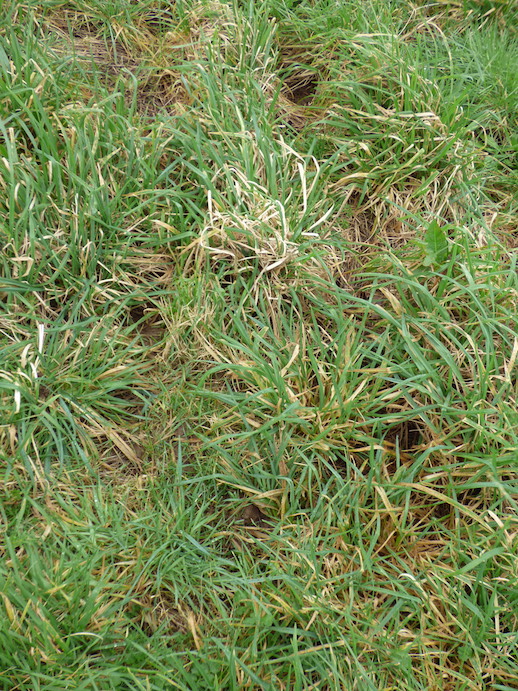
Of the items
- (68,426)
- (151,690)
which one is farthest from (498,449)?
(68,426)

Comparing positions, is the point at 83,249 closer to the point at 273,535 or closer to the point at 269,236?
the point at 269,236

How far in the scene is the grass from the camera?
1.80 metres

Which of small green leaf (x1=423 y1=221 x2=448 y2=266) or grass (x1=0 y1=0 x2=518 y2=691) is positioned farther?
small green leaf (x1=423 y1=221 x2=448 y2=266)

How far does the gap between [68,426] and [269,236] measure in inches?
37.8

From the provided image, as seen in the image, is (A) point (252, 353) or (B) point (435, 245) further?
(B) point (435, 245)

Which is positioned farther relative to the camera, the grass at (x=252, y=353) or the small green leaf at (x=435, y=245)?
the small green leaf at (x=435, y=245)

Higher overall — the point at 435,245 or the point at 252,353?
the point at 435,245

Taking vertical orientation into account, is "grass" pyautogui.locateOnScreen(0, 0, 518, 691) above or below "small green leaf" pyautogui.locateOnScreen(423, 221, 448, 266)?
below

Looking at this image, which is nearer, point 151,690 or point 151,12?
point 151,690

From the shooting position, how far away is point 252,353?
205 cm

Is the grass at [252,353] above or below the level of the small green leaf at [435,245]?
below

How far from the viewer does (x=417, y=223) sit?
7.73 feet

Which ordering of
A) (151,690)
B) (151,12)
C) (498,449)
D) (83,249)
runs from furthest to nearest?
(151,12) < (83,249) < (498,449) < (151,690)

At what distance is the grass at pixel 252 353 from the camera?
1.80 m
